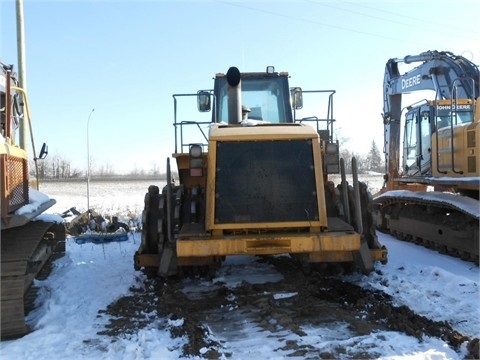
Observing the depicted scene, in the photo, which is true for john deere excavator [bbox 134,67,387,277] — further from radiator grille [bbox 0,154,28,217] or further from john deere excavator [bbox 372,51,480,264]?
john deere excavator [bbox 372,51,480,264]

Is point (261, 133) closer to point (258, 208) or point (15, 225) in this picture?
point (258, 208)

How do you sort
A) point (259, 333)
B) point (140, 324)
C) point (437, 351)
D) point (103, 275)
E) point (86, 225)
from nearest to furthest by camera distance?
point (437, 351)
point (259, 333)
point (140, 324)
point (103, 275)
point (86, 225)

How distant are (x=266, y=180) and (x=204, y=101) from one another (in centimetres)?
278

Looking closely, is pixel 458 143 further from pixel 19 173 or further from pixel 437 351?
pixel 19 173

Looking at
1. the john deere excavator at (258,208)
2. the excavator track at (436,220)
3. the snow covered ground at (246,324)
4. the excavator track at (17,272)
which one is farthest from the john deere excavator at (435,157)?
the excavator track at (17,272)

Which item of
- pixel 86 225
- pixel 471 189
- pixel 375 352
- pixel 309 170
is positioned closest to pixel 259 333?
pixel 375 352

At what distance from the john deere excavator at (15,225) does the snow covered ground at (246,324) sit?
1.06 ft

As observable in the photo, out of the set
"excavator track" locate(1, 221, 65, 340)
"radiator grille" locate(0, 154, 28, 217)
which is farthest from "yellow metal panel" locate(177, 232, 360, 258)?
"radiator grille" locate(0, 154, 28, 217)

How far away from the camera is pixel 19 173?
227 inches

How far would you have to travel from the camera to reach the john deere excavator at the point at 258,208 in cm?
546

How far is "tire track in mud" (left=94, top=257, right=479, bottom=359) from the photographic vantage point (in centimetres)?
427

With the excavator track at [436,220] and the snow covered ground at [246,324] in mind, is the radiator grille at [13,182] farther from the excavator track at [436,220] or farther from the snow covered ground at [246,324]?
the excavator track at [436,220]

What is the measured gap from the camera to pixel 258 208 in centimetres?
577

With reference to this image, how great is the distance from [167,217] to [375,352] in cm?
335
